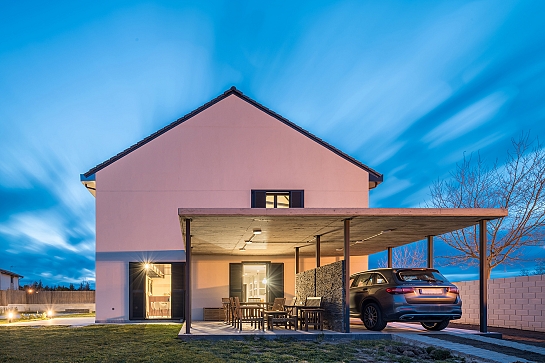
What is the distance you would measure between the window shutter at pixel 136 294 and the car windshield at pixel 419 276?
30.6 ft

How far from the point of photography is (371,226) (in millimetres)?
12414

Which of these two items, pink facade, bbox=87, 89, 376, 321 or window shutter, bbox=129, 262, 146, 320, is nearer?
window shutter, bbox=129, 262, 146, 320

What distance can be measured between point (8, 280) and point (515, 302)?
4412 cm

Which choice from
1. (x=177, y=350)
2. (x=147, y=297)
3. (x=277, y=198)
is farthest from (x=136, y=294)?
(x=177, y=350)

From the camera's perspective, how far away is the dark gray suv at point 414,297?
1094 cm

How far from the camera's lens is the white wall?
12.0 meters

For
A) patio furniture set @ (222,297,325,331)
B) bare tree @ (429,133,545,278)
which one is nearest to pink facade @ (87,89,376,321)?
patio furniture set @ (222,297,325,331)

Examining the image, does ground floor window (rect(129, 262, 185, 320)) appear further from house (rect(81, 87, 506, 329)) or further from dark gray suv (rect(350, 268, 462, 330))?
dark gray suv (rect(350, 268, 462, 330))

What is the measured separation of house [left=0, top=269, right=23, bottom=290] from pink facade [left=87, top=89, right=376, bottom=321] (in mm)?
30790

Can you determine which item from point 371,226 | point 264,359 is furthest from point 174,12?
point 264,359

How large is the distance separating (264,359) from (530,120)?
2404 cm

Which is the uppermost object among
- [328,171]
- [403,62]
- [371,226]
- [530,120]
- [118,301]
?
[403,62]

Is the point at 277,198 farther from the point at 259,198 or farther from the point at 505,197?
the point at 505,197

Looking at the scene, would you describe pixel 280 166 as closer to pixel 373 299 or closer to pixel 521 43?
pixel 373 299
